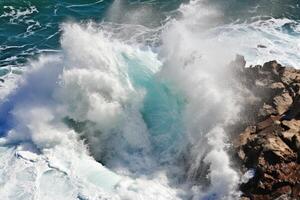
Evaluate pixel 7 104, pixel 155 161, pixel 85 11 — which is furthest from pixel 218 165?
pixel 85 11

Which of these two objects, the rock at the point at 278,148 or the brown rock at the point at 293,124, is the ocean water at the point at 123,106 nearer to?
the rock at the point at 278,148

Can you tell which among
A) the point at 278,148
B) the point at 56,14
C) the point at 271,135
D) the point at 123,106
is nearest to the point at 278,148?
the point at 278,148

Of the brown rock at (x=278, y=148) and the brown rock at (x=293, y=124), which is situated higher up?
the brown rock at (x=293, y=124)

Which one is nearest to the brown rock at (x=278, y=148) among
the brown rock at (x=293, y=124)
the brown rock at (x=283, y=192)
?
the brown rock at (x=293, y=124)

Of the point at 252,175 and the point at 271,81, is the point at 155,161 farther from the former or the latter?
the point at 271,81

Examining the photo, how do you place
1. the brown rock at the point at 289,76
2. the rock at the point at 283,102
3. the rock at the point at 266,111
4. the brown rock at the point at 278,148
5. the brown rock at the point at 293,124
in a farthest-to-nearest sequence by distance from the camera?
the brown rock at the point at 289,76 < the rock at the point at 283,102 < the rock at the point at 266,111 < the brown rock at the point at 293,124 < the brown rock at the point at 278,148
